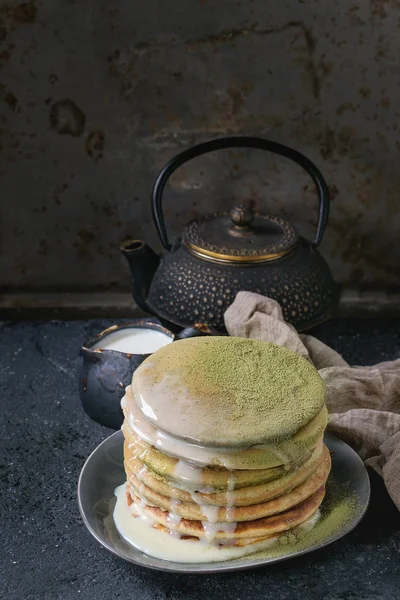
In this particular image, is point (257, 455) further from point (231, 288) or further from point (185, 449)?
point (231, 288)

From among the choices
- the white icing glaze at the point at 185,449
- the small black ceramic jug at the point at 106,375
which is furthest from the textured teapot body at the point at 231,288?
the white icing glaze at the point at 185,449

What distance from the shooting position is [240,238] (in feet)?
5.18

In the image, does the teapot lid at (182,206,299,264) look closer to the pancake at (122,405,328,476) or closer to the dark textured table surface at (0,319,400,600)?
the dark textured table surface at (0,319,400,600)

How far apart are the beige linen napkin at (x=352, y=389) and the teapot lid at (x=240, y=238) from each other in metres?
0.09

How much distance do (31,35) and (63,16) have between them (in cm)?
8

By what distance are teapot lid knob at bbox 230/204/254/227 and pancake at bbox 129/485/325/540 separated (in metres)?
0.65

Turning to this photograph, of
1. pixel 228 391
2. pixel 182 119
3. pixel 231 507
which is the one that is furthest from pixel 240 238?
pixel 231 507

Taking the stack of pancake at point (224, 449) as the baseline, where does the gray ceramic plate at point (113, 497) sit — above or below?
below

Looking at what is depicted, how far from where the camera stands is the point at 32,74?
5.65ft

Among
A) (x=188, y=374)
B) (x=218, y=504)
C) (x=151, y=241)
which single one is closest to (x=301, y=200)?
(x=151, y=241)

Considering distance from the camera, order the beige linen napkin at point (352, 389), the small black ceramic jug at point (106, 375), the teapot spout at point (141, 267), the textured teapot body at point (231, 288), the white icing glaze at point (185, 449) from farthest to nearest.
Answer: the teapot spout at point (141, 267), the textured teapot body at point (231, 288), the small black ceramic jug at point (106, 375), the beige linen napkin at point (352, 389), the white icing glaze at point (185, 449)

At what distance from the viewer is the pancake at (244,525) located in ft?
3.40

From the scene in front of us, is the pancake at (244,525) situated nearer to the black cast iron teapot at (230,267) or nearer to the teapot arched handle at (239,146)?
the black cast iron teapot at (230,267)

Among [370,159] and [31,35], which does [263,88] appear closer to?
[370,159]
